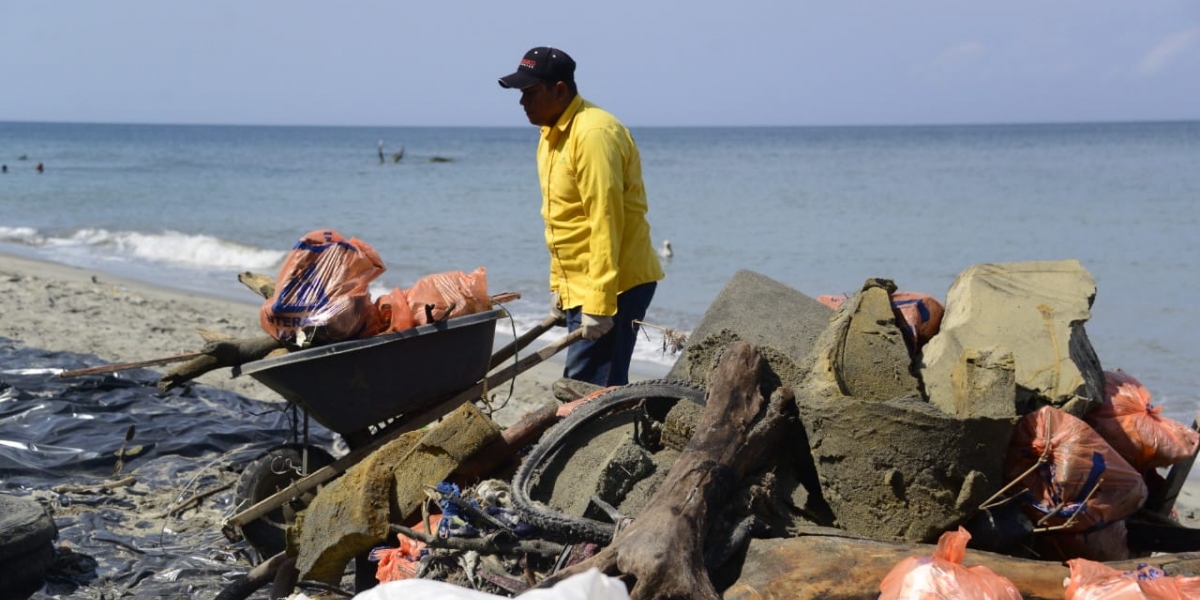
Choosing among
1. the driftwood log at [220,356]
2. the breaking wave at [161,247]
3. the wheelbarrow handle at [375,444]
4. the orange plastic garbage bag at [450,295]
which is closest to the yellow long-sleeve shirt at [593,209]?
the wheelbarrow handle at [375,444]

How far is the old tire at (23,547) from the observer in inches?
161

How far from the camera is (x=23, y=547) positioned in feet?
13.5

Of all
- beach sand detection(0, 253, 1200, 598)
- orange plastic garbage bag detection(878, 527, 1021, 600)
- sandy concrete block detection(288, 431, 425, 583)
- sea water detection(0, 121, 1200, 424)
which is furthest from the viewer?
sea water detection(0, 121, 1200, 424)

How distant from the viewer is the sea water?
12.8 meters

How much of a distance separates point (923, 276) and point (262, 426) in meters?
11.3

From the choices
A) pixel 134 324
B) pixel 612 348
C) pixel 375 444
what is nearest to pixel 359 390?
pixel 375 444

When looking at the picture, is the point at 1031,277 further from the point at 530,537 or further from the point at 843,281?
the point at 843,281

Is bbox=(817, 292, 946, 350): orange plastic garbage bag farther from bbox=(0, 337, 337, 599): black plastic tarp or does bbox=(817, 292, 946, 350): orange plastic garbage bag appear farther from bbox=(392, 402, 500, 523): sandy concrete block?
bbox=(0, 337, 337, 599): black plastic tarp

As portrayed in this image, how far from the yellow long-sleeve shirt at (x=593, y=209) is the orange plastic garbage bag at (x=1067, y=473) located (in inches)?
72.8

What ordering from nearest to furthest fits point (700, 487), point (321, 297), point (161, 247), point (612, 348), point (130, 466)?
point (700, 487), point (321, 297), point (612, 348), point (130, 466), point (161, 247)

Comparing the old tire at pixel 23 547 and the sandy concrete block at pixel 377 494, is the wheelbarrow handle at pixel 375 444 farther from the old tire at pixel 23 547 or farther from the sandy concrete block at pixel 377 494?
the old tire at pixel 23 547

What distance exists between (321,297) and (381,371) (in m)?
0.38

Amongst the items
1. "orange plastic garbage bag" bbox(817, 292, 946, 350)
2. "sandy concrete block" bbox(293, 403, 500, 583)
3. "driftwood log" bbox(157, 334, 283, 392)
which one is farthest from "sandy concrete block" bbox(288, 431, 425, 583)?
"orange plastic garbage bag" bbox(817, 292, 946, 350)

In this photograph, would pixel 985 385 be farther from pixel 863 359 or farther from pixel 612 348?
pixel 612 348
